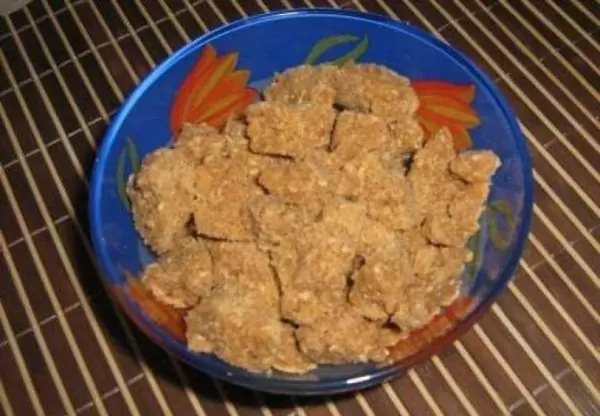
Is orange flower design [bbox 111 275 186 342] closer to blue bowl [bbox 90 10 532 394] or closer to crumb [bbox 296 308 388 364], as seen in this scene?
blue bowl [bbox 90 10 532 394]

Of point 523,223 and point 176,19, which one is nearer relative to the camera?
point 523,223

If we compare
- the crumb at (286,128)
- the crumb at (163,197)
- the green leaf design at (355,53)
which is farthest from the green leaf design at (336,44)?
the crumb at (163,197)

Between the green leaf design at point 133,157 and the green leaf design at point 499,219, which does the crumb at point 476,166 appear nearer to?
the green leaf design at point 499,219

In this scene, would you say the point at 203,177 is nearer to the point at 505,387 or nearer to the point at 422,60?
the point at 422,60

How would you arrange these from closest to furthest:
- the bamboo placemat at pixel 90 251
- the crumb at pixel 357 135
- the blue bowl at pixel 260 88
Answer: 1. the blue bowl at pixel 260 88
2. the crumb at pixel 357 135
3. the bamboo placemat at pixel 90 251

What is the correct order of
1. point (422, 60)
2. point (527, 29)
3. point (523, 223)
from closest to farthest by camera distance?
point (523, 223)
point (422, 60)
point (527, 29)

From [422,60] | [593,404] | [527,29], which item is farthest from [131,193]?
[527,29]

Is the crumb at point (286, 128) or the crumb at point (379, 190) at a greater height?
the crumb at point (286, 128)
